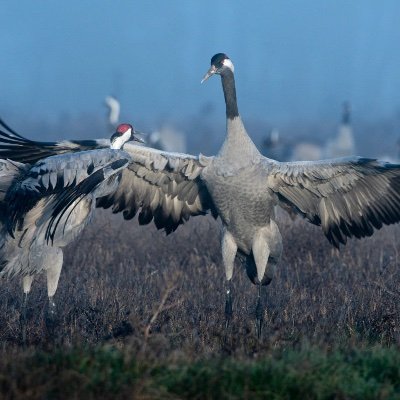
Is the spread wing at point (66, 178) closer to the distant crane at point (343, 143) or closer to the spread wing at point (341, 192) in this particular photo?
the spread wing at point (341, 192)

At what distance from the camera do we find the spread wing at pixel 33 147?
672cm

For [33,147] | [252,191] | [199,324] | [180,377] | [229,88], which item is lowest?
[180,377]

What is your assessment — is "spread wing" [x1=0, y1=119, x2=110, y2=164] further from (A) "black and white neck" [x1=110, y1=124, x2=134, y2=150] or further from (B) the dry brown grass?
(B) the dry brown grass


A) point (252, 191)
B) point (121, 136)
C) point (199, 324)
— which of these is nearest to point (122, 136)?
point (121, 136)

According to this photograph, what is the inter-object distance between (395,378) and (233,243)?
9.38ft

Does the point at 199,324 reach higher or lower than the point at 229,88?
lower

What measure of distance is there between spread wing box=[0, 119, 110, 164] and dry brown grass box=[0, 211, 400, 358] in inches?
37.3

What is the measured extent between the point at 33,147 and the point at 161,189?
1.00 meters

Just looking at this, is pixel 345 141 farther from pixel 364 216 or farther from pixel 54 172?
pixel 54 172

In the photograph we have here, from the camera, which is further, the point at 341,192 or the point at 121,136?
the point at 121,136

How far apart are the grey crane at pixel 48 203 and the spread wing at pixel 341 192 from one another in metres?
1.26

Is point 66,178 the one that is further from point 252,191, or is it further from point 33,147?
point 252,191

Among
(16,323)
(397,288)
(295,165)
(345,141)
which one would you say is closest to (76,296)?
(16,323)

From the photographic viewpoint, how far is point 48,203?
612 centimetres
